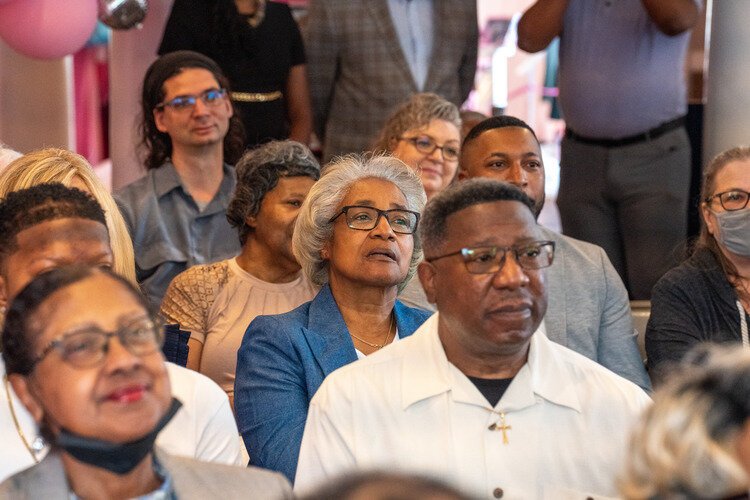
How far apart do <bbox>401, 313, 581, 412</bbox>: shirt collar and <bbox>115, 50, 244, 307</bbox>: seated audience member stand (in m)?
2.10

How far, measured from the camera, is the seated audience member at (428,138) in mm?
4805

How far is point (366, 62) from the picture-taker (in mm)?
5703

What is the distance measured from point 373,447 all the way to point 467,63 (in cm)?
341

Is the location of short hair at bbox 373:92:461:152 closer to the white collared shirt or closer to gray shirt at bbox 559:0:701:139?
gray shirt at bbox 559:0:701:139

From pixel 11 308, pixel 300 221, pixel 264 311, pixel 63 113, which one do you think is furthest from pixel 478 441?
pixel 63 113

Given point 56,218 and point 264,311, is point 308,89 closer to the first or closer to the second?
point 264,311

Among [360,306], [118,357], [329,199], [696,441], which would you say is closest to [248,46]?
[329,199]

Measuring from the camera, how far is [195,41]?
18.1 feet

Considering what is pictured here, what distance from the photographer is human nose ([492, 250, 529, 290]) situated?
279 centimetres

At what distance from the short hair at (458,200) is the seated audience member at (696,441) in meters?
1.08

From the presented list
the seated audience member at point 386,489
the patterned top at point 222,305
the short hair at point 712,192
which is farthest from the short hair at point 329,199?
the seated audience member at point 386,489

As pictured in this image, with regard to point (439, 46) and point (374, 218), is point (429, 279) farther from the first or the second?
point (439, 46)

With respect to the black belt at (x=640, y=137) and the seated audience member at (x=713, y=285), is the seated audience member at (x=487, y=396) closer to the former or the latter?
the seated audience member at (x=713, y=285)

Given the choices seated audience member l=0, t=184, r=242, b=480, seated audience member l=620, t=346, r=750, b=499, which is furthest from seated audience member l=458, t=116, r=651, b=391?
seated audience member l=620, t=346, r=750, b=499
